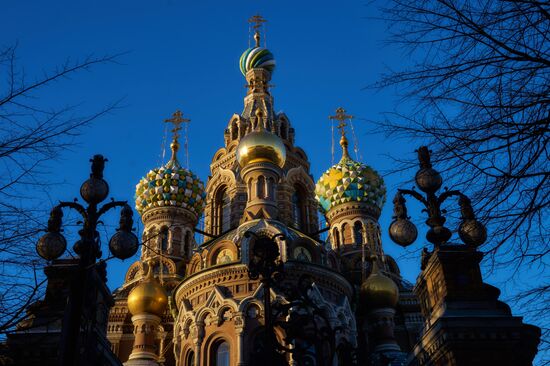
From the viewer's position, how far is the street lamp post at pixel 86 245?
6035 mm

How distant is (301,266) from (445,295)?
10.5 meters

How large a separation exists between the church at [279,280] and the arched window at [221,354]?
0.09ft

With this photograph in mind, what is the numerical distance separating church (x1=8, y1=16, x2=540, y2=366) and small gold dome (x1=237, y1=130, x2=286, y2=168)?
0.04 metres

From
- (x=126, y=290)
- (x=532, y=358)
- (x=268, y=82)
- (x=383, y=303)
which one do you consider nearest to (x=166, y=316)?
(x=126, y=290)

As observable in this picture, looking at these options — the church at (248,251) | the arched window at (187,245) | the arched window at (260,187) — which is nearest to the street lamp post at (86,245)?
the church at (248,251)

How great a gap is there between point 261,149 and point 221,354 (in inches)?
313

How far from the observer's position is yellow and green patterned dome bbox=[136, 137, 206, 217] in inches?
1161

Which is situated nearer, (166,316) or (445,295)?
(445,295)

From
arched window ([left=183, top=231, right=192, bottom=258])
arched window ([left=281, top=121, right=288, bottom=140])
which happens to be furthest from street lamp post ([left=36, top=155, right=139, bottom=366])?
arched window ([left=281, top=121, right=288, bottom=140])

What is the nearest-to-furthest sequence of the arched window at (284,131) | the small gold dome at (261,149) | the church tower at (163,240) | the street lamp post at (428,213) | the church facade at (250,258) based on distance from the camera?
the street lamp post at (428,213) → the church facade at (250,258) → the small gold dome at (261,149) → the church tower at (163,240) → the arched window at (284,131)

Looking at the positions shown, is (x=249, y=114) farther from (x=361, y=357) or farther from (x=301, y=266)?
(x=361, y=357)

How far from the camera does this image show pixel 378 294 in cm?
2234

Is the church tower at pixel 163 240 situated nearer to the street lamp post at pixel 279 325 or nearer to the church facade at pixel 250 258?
the church facade at pixel 250 258

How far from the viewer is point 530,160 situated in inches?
197
